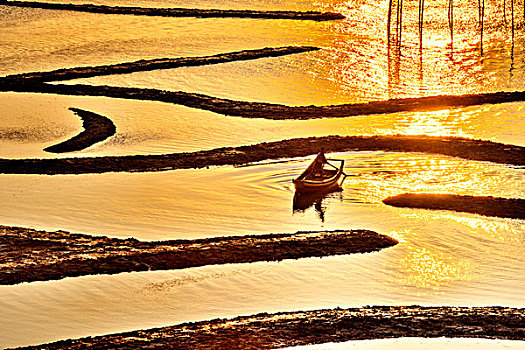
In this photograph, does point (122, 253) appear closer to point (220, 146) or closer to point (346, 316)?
point (346, 316)

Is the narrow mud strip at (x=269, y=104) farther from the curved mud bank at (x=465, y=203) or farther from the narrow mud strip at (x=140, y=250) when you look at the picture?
the narrow mud strip at (x=140, y=250)

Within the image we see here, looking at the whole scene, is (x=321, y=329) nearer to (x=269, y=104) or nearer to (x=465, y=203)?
(x=465, y=203)

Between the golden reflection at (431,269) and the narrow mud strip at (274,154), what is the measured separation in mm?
3732

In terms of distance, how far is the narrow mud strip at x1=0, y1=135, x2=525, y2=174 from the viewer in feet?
39.9

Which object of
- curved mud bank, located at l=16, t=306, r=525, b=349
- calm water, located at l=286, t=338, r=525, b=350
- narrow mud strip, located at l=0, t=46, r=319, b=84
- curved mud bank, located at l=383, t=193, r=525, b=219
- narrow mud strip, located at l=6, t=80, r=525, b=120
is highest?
narrow mud strip, located at l=0, t=46, r=319, b=84

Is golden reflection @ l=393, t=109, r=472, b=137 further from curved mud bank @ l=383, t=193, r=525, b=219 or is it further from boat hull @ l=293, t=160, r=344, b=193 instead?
boat hull @ l=293, t=160, r=344, b=193

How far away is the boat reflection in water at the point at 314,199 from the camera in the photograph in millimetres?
10508

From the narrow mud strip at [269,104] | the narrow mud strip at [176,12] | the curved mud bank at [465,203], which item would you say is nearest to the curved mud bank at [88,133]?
the narrow mud strip at [269,104]

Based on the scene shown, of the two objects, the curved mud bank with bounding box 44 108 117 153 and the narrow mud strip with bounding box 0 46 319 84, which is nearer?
the curved mud bank with bounding box 44 108 117 153

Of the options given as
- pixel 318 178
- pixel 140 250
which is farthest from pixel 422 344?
pixel 318 178

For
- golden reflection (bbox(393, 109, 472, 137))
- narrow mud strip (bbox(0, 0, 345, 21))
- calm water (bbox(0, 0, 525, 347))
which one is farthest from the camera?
narrow mud strip (bbox(0, 0, 345, 21))

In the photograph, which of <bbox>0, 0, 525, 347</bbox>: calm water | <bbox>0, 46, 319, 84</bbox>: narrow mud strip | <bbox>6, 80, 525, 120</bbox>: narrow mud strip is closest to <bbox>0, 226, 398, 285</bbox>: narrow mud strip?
<bbox>0, 0, 525, 347</bbox>: calm water

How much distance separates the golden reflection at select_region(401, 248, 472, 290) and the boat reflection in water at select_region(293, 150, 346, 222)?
6.18 feet

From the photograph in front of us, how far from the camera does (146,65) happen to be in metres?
18.6
